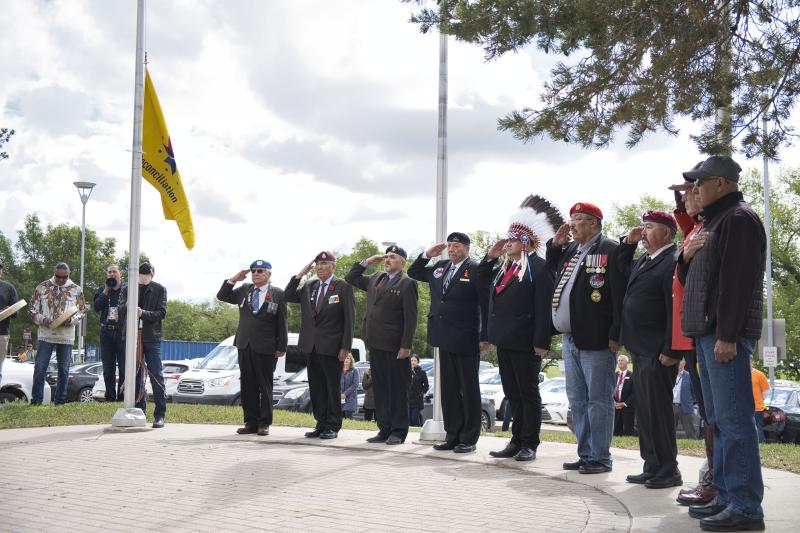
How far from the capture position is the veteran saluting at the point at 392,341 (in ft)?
35.4

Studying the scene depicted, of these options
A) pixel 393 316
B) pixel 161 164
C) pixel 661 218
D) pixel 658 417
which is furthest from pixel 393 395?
pixel 161 164

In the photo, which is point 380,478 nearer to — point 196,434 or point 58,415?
point 196,434

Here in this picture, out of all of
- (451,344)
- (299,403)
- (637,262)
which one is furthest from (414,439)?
(299,403)

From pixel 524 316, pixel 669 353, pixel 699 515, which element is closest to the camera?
pixel 699 515

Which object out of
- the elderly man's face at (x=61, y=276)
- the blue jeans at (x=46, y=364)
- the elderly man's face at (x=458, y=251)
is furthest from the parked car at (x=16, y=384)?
the elderly man's face at (x=458, y=251)

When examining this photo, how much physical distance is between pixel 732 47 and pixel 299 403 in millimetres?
13959

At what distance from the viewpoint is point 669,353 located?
714 cm

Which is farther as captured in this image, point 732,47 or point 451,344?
point 451,344

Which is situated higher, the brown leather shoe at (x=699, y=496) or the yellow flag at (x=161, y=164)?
the yellow flag at (x=161, y=164)

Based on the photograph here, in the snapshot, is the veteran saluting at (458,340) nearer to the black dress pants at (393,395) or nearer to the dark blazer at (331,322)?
the black dress pants at (393,395)

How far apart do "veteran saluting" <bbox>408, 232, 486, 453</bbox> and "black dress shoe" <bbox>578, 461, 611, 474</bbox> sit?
189 centimetres

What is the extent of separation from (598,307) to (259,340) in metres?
5.05

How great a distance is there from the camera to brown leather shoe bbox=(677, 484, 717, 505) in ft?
21.3

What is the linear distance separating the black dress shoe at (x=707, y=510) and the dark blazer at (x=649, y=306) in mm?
1540
